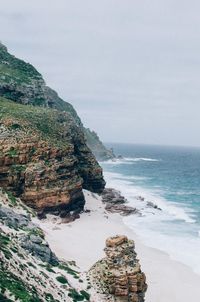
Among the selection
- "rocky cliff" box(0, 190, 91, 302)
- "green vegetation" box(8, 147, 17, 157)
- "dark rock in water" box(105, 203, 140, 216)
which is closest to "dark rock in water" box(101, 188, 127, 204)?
Result: "dark rock in water" box(105, 203, 140, 216)

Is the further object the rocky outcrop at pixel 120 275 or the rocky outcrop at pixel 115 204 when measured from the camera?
the rocky outcrop at pixel 115 204

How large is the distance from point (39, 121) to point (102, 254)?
25613 millimetres

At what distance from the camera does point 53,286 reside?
33500 mm

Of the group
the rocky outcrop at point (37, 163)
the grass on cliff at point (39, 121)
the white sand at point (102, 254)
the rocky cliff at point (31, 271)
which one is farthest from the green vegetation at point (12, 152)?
the rocky cliff at point (31, 271)

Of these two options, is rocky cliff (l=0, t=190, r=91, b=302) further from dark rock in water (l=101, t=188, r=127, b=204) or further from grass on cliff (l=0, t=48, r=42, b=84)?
grass on cliff (l=0, t=48, r=42, b=84)

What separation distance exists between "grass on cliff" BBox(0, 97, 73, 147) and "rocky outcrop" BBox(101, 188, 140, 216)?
41.8ft

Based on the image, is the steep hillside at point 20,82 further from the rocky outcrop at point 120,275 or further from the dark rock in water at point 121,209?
the rocky outcrop at point 120,275

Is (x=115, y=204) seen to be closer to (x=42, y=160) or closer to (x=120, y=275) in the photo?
(x=42, y=160)

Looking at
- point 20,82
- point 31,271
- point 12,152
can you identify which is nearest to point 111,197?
point 12,152

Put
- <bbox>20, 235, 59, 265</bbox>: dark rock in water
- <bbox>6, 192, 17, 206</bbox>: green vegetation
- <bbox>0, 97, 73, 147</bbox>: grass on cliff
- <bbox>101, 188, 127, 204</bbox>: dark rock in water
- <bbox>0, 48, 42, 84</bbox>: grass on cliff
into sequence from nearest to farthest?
<bbox>20, 235, 59, 265</bbox>: dark rock in water, <bbox>6, 192, 17, 206</bbox>: green vegetation, <bbox>0, 97, 73, 147</bbox>: grass on cliff, <bbox>101, 188, 127, 204</bbox>: dark rock in water, <bbox>0, 48, 42, 84</bbox>: grass on cliff

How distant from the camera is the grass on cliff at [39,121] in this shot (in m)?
62.8

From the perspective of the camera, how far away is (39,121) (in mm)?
66688

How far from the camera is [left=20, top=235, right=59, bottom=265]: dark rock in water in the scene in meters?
38.0

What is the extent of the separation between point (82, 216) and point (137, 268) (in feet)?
93.5
